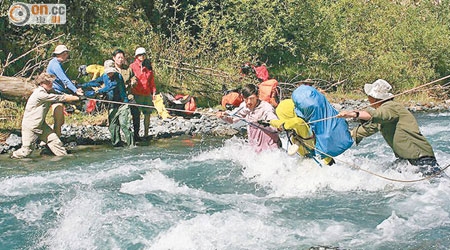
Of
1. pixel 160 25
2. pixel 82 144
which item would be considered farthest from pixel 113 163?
pixel 160 25

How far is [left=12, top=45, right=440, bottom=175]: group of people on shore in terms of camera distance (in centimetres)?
636

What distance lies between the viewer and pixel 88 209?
622 cm

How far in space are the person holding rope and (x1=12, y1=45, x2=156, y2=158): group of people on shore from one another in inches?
123

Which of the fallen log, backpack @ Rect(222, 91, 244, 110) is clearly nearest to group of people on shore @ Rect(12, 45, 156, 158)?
the fallen log

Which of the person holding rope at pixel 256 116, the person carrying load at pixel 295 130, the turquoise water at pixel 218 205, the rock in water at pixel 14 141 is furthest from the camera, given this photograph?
the rock in water at pixel 14 141

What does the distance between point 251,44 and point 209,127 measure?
195 inches

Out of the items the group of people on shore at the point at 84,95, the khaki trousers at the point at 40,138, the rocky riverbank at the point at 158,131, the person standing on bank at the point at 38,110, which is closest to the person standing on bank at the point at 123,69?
the group of people on shore at the point at 84,95

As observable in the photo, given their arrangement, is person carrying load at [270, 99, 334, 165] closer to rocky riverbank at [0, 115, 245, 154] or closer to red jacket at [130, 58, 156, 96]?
red jacket at [130, 58, 156, 96]

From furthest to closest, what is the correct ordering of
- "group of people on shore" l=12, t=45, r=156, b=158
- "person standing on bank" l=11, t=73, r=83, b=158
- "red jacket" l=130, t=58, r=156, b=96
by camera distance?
"red jacket" l=130, t=58, r=156, b=96
"group of people on shore" l=12, t=45, r=156, b=158
"person standing on bank" l=11, t=73, r=83, b=158

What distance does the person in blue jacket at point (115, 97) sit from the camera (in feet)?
33.1

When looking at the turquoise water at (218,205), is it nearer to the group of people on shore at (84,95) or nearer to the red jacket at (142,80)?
the group of people on shore at (84,95)

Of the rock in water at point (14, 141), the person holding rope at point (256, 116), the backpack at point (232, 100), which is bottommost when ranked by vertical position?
the rock in water at point (14, 141)

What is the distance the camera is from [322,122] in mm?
6434

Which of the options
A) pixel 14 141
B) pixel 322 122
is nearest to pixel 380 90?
pixel 322 122
